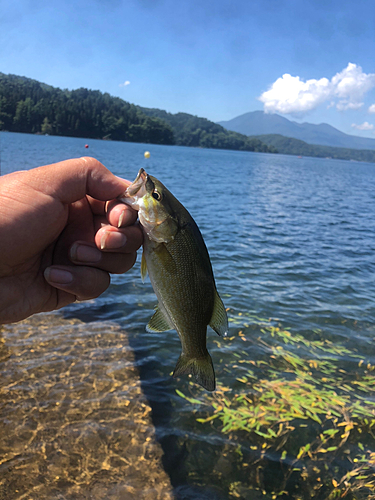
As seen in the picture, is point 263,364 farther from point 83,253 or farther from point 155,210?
point 155,210

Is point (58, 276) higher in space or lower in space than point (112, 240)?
lower

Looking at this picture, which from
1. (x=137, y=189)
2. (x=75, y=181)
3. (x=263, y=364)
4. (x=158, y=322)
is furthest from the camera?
(x=263, y=364)

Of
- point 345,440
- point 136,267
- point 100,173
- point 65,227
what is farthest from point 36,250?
point 136,267

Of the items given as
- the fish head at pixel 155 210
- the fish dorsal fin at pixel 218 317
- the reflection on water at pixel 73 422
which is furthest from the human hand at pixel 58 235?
the reflection on water at pixel 73 422

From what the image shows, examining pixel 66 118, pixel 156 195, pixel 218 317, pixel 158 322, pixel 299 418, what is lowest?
pixel 299 418

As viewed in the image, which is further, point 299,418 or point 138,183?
point 299,418

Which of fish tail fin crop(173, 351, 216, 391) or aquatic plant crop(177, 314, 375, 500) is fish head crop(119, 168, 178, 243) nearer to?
fish tail fin crop(173, 351, 216, 391)

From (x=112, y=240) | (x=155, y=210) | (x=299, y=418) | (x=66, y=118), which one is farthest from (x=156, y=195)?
(x=66, y=118)
